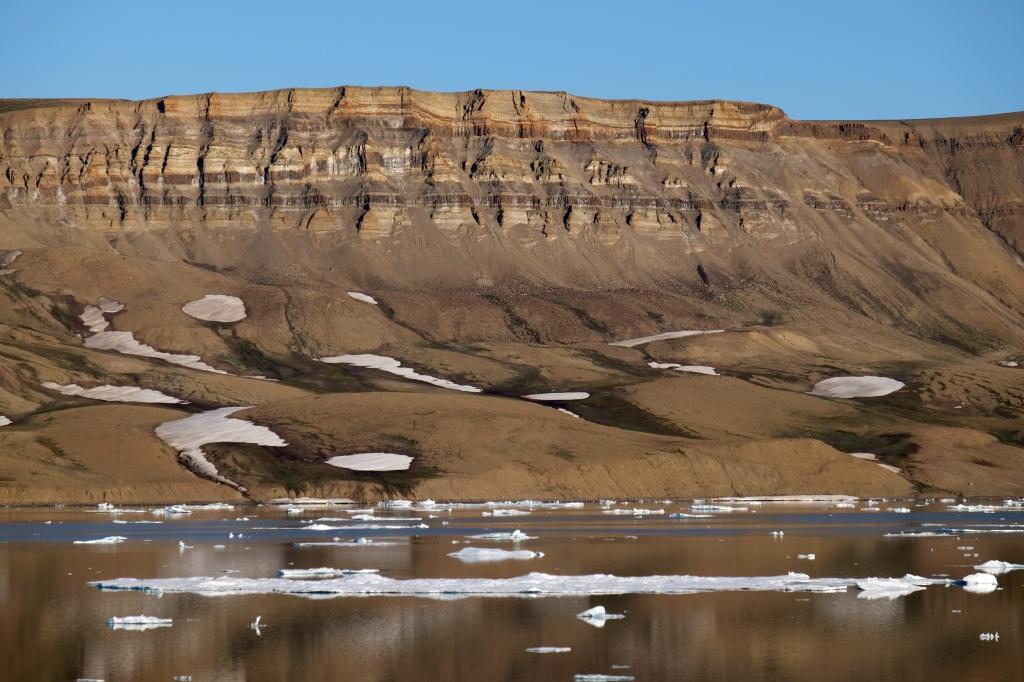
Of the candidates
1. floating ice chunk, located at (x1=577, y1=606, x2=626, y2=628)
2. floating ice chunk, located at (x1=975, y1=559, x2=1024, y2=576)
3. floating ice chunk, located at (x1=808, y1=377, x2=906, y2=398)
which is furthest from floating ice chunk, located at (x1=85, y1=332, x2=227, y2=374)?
floating ice chunk, located at (x1=577, y1=606, x2=626, y2=628)

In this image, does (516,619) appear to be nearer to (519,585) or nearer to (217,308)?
(519,585)

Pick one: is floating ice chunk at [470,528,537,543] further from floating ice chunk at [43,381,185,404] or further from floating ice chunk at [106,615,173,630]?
floating ice chunk at [43,381,185,404]

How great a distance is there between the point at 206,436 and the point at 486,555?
55.5 metres

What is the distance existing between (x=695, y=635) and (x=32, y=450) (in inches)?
2900

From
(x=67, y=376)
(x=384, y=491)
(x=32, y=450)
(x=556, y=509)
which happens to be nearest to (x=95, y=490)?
(x=32, y=450)

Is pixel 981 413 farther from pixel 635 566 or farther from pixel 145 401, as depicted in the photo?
pixel 635 566

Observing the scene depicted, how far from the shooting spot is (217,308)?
186 meters

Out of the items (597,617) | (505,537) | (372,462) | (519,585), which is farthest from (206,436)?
(597,617)

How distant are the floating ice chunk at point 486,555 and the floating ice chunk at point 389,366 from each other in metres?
94.5

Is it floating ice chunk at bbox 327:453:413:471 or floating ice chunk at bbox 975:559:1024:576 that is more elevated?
floating ice chunk at bbox 327:453:413:471

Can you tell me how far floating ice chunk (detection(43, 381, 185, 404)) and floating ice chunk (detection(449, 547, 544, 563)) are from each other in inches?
3008

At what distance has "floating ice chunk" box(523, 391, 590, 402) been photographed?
477 ft

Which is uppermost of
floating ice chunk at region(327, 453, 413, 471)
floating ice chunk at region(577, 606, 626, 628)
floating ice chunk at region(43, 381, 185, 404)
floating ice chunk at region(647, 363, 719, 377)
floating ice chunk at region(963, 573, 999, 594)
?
floating ice chunk at region(647, 363, 719, 377)

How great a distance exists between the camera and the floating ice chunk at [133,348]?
164 meters
